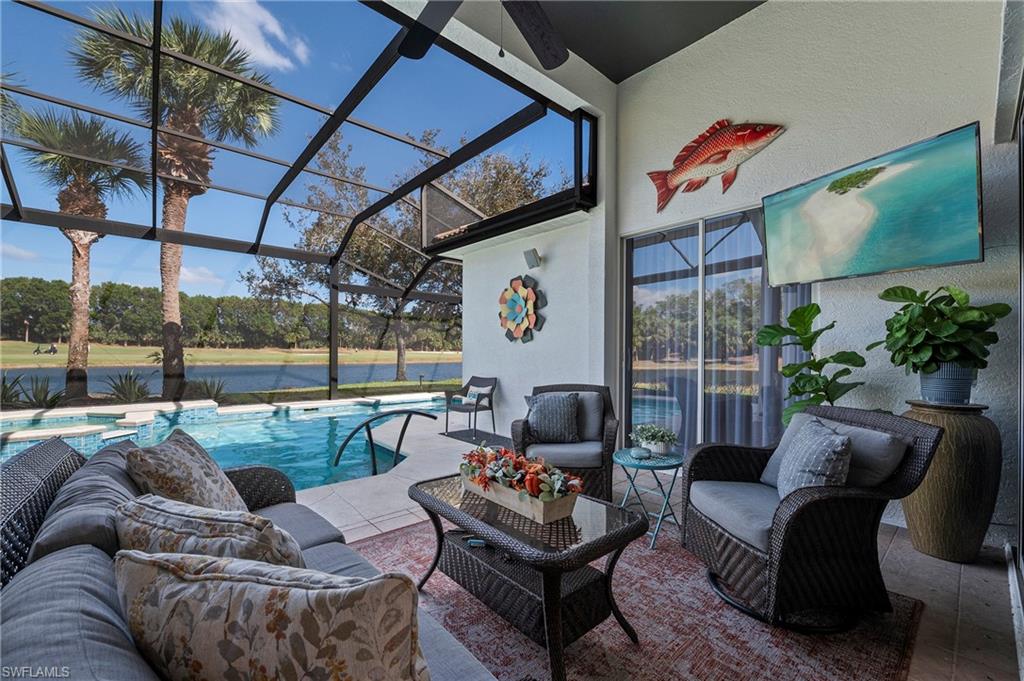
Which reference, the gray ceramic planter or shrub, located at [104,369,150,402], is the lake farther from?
the gray ceramic planter

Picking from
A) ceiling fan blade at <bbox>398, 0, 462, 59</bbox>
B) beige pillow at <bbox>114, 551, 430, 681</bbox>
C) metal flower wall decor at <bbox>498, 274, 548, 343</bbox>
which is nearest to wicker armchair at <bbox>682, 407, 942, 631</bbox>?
beige pillow at <bbox>114, 551, 430, 681</bbox>

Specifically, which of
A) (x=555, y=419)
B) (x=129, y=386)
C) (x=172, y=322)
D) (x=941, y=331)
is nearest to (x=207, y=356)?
(x=172, y=322)

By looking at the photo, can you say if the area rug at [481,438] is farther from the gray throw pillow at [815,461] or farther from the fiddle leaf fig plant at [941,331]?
the fiddle leaf fig plant at [941,331]

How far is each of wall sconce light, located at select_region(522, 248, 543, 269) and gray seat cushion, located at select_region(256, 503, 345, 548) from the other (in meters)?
3.93

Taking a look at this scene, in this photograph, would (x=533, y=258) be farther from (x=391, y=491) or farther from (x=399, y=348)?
(x=399, y=348)

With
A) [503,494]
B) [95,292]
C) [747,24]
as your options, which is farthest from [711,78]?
[95,292]

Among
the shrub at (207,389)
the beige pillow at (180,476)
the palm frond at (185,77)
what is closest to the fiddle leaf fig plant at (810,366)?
the beige pillow at (180,476)

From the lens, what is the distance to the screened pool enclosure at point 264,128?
371 cm

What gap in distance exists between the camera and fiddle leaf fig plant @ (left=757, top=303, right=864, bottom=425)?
2.87 meters

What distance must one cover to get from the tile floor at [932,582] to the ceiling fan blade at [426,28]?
10.1 ft

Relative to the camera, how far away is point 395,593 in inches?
25.5

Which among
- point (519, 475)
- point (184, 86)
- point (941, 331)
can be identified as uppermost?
point (184, 86)

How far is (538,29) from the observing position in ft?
7.04

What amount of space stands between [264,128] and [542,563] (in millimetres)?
5713
